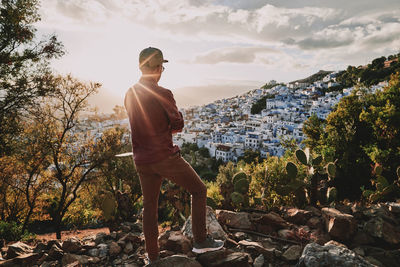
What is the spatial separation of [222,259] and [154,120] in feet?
5.16

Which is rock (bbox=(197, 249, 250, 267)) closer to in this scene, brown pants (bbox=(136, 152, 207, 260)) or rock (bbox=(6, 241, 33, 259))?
brown pants (bbox=(136, 152, 207, 260))

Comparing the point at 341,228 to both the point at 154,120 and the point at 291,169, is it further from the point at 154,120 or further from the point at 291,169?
the point at 154,120

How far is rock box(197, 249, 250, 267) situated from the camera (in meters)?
2.43

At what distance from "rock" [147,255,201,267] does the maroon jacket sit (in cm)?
100

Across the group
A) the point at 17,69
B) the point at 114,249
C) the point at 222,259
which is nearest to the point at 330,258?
the point at 222,259

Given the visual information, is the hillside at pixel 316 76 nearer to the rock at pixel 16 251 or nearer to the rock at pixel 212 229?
the rock at pixel 212 229

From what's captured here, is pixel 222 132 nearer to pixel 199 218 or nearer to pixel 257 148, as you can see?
pixel 257 148

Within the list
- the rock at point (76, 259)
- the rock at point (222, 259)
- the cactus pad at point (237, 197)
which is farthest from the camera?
the cactus pad at point (237, 197)

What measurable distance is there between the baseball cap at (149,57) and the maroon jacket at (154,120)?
158 mm

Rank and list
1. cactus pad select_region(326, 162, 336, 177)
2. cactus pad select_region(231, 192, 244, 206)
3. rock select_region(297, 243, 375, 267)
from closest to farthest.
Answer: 1. rock select_region(297, 243, 375, 267)
2. cactus pad select_region(231, 192, 244, 206)
3. cactus pad select_region(326, 162, 336, 177)

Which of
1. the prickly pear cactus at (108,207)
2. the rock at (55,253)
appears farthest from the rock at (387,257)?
the prickly pear cactus at (108,207)

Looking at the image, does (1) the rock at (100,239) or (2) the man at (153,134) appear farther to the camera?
(1) the rock at (100,239)

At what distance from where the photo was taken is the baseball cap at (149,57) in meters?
2.11

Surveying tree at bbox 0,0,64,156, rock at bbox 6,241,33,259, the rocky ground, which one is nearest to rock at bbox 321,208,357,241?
the rocky ground
